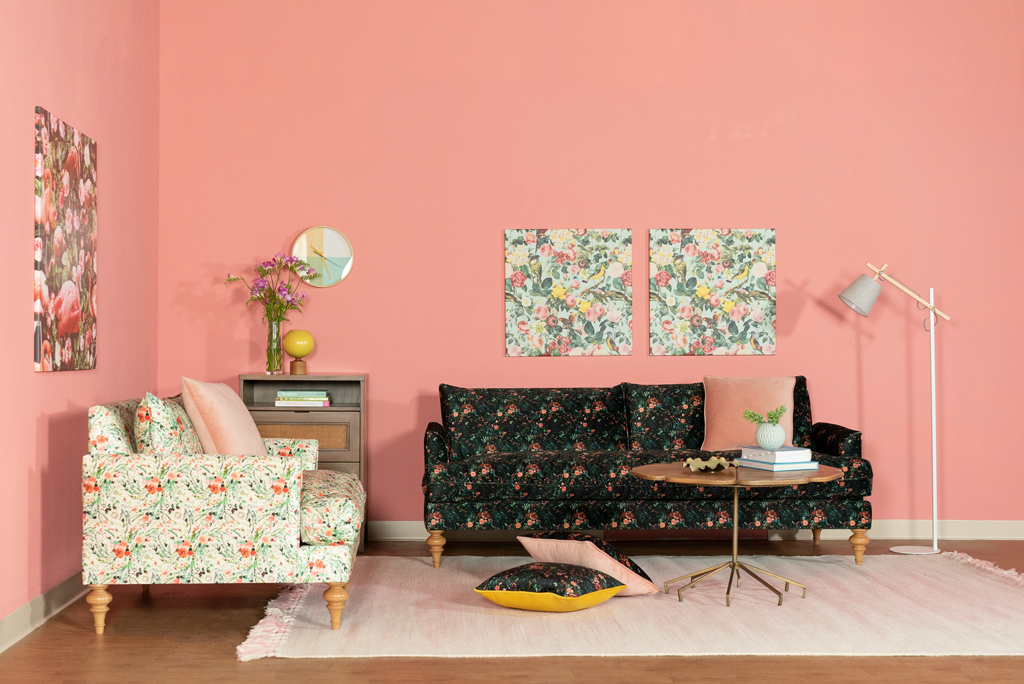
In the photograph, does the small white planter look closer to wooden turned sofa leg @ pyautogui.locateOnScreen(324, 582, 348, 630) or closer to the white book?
the white book

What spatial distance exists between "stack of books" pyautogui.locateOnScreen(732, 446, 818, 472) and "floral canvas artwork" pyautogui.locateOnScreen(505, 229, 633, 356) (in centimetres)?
165

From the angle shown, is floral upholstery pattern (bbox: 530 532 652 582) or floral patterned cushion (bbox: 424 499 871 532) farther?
floral patterned cushion (bbox: 424 499 871 532)

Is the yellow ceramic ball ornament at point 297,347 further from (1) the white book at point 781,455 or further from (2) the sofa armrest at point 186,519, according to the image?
(1) the white book at point 781,455

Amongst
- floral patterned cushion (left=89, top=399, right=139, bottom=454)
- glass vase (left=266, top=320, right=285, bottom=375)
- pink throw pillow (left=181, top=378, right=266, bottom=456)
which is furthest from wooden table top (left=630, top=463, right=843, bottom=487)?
glass vase (left=266, top=320, right=285, bottom=375)

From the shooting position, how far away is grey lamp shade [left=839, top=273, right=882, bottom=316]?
5.01m

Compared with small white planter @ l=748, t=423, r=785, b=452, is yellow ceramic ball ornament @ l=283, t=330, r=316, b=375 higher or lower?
higher

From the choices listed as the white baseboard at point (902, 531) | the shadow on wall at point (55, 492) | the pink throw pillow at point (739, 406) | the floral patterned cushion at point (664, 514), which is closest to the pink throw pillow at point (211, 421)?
the shadow on wall at point (55, 492)

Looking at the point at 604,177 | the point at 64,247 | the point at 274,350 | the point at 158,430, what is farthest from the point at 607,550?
the point at 64,247

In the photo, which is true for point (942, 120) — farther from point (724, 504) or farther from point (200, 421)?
point (200, 421)

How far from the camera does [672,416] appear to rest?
4.98m

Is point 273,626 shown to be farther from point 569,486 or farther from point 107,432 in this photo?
point 569,486

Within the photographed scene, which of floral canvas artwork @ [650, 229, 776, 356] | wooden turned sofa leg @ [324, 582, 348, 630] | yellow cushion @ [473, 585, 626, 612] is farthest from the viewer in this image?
floral canvas artwork @ [650, 229, 776, 356]

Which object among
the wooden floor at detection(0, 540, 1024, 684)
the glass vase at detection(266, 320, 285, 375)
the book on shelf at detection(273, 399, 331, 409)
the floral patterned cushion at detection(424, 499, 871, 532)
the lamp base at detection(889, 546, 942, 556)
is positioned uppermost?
the glass vase at detection(266, 320, 285, 375)

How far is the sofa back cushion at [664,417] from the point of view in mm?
4945
